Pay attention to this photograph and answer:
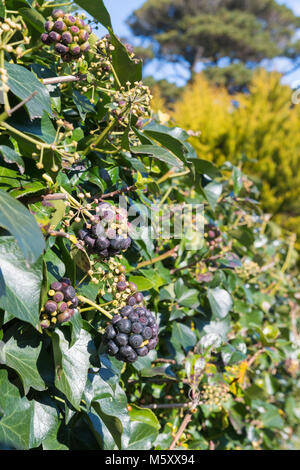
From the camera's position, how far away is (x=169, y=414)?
155 cm

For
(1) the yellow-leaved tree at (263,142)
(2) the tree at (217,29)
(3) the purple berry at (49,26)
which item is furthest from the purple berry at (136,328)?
(2) the tree at (217,29)

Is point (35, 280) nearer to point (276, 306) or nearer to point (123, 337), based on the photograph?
point (123, 337)

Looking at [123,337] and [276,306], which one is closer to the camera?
[123,337]

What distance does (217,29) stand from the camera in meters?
22.5

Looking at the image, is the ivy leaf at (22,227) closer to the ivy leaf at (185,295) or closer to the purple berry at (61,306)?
the purple berry at (61,306)

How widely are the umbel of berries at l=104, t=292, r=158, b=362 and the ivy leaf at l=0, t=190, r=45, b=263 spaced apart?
345 millimetres

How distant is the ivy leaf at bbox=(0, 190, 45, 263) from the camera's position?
559 millimetres

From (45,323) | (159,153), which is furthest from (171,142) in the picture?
(45,323)

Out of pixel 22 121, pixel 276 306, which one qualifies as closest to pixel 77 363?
pixel 22 121

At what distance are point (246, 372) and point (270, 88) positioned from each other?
343 inches

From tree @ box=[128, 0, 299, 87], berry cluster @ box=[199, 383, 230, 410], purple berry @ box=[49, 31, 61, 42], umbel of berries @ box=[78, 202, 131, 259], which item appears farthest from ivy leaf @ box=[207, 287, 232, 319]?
tree @ box=[128, 0, 299, 87]

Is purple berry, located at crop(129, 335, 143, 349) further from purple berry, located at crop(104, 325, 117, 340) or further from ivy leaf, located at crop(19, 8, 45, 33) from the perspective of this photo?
ivy leaf, located at crop(19, 8, 45, 33)

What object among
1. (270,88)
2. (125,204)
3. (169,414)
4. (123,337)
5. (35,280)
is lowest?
(169,414)

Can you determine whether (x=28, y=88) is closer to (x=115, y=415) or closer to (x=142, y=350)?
(x=142, y=350)
